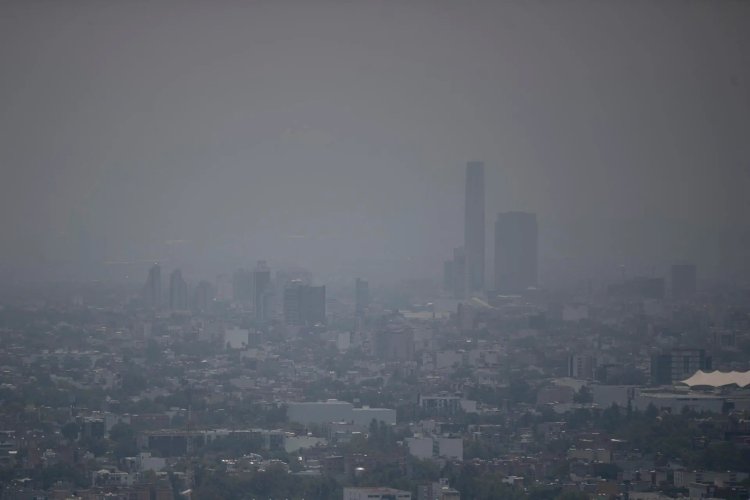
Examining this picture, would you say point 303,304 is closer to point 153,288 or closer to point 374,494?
point 153,288

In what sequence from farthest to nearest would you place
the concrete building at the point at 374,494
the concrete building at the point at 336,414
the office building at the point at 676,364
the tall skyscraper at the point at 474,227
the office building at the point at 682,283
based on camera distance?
the tall skyscraper at the point at 474,227 → the office building at the point at 682,283 → the office building at the point at 676,364 → the concrete building at the point at 336,414 → the concrete building at the point at 374,494

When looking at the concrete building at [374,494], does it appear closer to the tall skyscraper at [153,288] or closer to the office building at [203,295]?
the tall skyscraper at [153,288]

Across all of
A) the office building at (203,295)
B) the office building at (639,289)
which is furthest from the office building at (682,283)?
the office building at (203,295)

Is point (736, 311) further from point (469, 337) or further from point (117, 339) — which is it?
point (117, 339)

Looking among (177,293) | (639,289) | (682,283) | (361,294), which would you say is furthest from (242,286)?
(682,283)

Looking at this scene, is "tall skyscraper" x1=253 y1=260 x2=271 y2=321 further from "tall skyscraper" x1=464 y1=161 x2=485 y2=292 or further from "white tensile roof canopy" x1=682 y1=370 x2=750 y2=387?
"white tensile roof canopy" x1=682 y1=370 x2=750 y2=387
